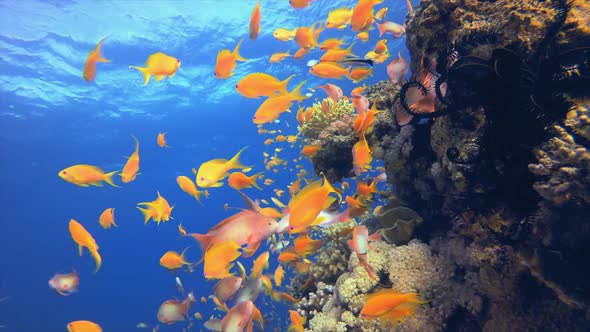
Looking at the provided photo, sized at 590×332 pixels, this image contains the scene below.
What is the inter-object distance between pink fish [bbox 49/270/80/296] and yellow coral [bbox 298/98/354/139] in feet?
19.2

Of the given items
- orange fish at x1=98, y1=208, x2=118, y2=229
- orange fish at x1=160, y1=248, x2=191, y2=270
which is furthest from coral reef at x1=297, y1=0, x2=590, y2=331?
orange fish at x1=98, y1=208, x2=118, y2=229

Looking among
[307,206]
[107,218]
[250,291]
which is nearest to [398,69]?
[307,206]

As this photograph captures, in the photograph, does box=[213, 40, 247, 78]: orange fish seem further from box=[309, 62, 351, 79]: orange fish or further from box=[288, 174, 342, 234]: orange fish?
box=[288, 174, 342, 234]: orange fish

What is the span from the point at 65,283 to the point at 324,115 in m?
6.47

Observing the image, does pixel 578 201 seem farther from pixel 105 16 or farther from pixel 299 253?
pixel 105 16

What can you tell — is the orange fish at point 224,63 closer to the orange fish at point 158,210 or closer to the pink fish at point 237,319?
the orange fish at point 158,210

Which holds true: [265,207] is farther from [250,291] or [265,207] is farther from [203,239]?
[203,239]

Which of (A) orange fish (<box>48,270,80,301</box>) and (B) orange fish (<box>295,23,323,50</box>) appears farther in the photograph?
(A) orange fish (<box>48,270,80,301</box>)

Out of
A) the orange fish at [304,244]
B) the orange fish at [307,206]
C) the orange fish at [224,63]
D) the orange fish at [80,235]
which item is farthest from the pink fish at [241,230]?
the orange fish at [80,235]

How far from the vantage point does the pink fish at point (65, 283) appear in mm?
6543

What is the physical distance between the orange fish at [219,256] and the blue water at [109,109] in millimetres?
7395

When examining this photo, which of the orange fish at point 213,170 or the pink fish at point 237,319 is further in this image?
the orange fish at point 213,170

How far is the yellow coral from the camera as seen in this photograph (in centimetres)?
601

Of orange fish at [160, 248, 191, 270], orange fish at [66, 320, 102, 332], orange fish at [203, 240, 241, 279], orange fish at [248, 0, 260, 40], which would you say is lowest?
orange fish at [66, 320, 102, 332]
